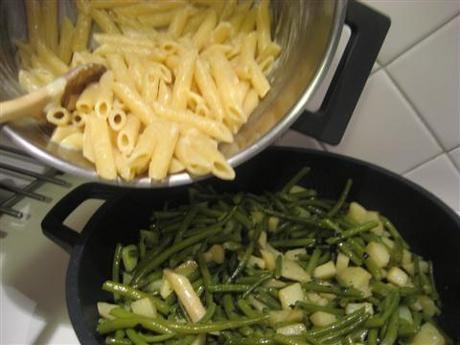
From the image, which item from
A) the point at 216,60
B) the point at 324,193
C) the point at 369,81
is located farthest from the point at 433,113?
the point at 216,60

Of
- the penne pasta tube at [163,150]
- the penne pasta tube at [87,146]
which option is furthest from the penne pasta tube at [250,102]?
the penne pasta tube at [87,146]

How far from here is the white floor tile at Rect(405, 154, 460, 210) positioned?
2.78ft

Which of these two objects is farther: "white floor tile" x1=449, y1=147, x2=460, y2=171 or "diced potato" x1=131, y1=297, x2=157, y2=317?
"white floor tile" x1=449, y1=147, x2=460, y2=171

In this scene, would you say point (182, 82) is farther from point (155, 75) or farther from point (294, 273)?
point (294, 273)

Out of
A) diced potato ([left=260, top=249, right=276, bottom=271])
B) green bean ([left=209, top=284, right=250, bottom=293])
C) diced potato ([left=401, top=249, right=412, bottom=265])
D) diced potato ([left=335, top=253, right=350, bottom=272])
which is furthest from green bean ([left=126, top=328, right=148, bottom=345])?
diced potato ([left=401, top=249, right=412, bottom=265])

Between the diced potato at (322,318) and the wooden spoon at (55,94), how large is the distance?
46 cm

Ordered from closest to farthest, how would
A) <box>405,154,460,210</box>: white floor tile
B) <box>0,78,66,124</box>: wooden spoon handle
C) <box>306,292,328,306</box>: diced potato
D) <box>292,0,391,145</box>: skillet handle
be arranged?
<box>0,78,66,124</box>: wooden spoon handle
<box>292,0,391,145</box>: skillet handle
<box>306,292,328,306</box>: diced potato
<box>405,154,460,210</box>: white floor tile

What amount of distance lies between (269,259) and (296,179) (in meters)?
0.16

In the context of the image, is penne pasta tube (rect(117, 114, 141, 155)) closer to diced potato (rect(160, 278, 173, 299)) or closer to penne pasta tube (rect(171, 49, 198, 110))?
penne pasta tube (rect(171, 49, 198, 110))

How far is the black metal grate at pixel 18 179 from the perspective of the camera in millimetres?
906

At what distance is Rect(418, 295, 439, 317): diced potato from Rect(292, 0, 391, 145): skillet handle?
0.30 metres

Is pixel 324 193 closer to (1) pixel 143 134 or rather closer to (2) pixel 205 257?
(2) pixel 205 257

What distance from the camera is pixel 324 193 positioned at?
896mm

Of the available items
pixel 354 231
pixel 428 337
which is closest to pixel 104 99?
pixel 354 231
